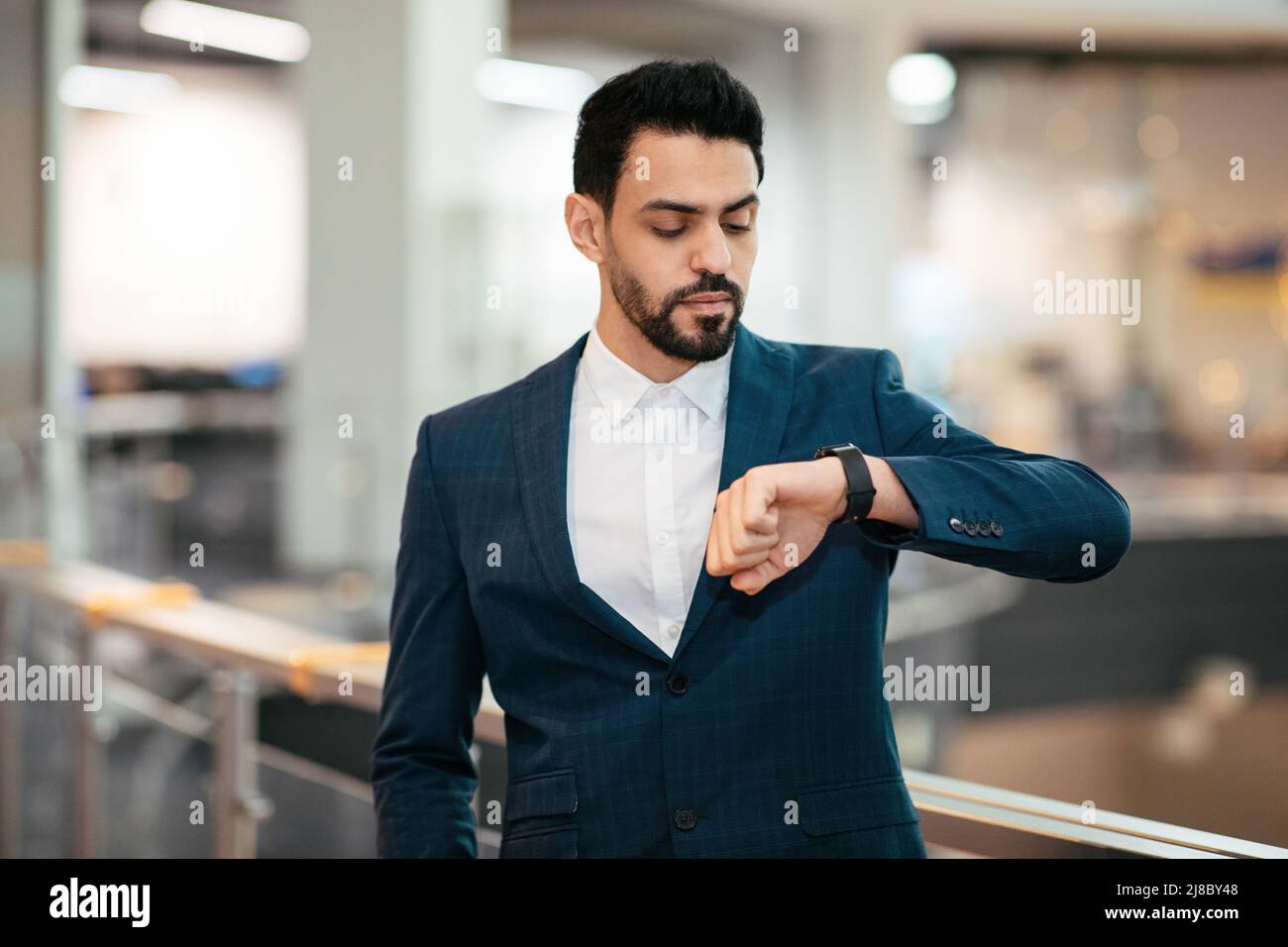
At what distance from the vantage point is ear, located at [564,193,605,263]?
4.82ft

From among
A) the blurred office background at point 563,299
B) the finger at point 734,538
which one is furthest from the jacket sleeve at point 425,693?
the blurred office background at point 563,299

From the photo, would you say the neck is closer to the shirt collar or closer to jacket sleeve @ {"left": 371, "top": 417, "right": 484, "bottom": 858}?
the shirt collar

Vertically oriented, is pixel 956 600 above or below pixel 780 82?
below

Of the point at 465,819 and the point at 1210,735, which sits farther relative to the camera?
the point at 1210,735

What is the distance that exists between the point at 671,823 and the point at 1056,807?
0.46 metres

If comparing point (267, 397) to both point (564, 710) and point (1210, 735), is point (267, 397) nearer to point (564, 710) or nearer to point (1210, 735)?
point (1210, 735)

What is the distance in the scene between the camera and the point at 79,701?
3.03 meters

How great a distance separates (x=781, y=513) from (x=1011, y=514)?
0.75 ft

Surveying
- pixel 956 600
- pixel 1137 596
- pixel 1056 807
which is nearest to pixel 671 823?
pixel 1056 807

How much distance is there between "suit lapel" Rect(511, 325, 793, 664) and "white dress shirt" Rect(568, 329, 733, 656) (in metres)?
0.03

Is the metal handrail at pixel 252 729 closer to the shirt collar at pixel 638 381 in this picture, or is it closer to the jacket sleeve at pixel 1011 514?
the jacket sleeve at pixel 1011 514

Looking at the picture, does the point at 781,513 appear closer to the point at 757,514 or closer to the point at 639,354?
the point at 757,514

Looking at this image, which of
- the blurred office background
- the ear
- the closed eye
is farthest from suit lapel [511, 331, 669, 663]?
the blurred office background

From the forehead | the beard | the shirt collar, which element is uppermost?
the forehead
